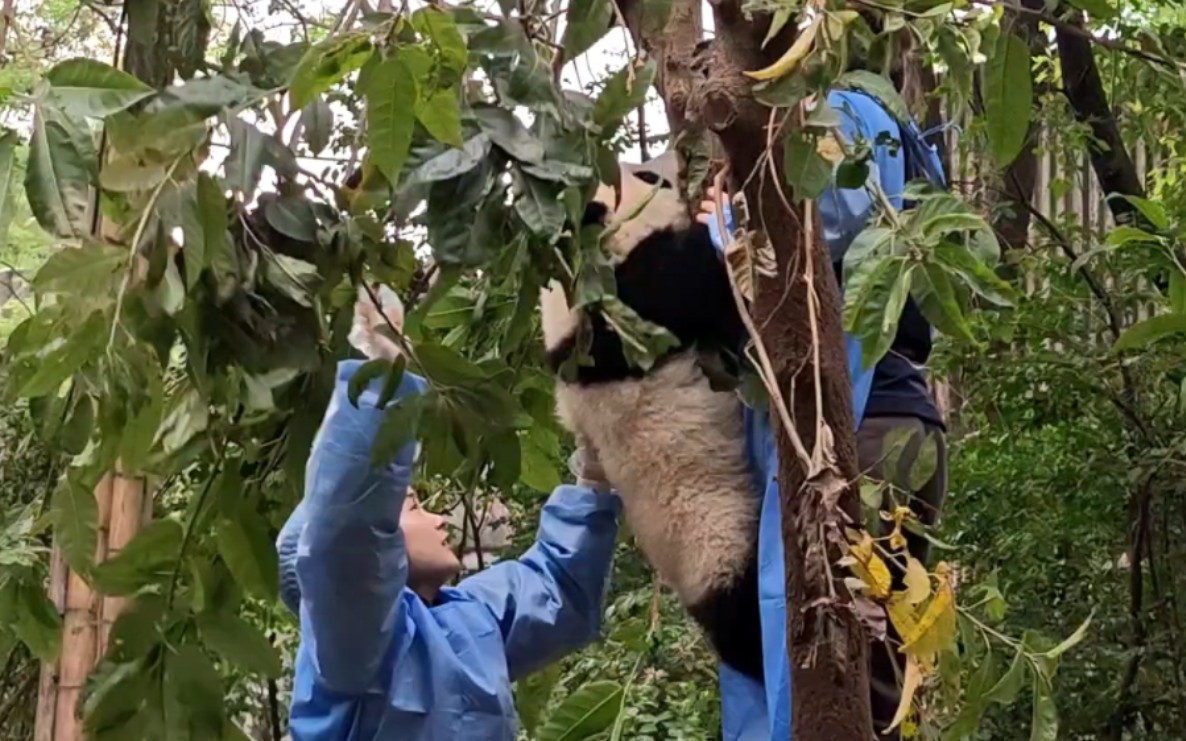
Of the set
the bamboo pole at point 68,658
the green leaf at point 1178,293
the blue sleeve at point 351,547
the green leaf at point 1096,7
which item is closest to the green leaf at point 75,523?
the blue sleeve at point 351,547

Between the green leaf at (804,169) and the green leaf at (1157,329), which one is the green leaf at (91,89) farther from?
the green leaf at (1157,329)

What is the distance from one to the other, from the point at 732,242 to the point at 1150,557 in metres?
2.58

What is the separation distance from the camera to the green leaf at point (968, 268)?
99 cm

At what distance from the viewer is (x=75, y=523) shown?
110cm

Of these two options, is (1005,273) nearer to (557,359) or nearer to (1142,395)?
(1142,395)

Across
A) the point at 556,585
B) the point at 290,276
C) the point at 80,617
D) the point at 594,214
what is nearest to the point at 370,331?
the point at 594,214

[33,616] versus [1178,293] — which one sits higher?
[1178,293]

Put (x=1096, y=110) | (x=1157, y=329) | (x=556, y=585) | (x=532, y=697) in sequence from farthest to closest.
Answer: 1. (x=1096, y=110)
2. (x=556, y=585)
3. (x=532, y=697)
4. (x=1157, y=329)

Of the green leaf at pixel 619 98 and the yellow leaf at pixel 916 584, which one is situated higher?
the green leaf at pixel 619 98

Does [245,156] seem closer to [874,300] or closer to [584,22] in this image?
[584,22]

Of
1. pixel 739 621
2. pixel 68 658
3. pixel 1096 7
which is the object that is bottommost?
pixel 68 658

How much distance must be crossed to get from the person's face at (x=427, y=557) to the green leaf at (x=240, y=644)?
875 millimetres

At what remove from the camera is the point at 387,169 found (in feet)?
2.68

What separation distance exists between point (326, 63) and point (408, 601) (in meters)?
1.10
